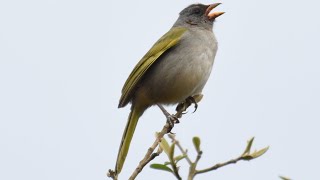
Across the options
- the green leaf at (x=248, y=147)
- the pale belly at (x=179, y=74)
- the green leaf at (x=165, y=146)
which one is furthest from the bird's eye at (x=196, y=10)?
the green leaf at (x=248, y=147)

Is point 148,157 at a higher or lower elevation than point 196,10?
lower

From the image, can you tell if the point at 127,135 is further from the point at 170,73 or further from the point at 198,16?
the point at 198,16

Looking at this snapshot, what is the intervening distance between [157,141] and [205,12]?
4.44 m

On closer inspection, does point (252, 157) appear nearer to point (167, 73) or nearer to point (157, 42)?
point (167, 73)

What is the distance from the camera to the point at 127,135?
478 cm

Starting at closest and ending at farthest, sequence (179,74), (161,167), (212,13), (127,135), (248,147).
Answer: (161,167)
(248,147)
(127,135)
(179,74)
(212,13)

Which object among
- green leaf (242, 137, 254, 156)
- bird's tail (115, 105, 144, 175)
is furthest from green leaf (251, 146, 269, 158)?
bird's tail (115, 105, 144, 175)

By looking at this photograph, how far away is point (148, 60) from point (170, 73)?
1.00 ft

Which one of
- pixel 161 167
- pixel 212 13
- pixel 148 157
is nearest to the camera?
pixel 161 167

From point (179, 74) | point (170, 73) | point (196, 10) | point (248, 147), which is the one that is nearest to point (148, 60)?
point (170, 73)

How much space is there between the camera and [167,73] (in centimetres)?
561

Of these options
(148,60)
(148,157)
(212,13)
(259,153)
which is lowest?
(259,153)

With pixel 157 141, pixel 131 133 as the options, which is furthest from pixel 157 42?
pixel 157 141

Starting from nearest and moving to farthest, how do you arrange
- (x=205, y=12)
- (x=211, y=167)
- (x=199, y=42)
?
1. (x=211, y=167)
2. (x=199, y=42)
3. (x=205, y=12)
